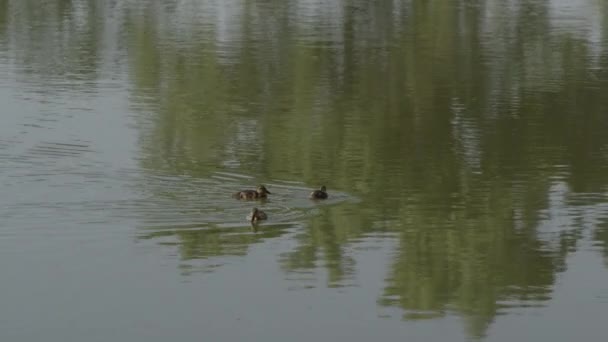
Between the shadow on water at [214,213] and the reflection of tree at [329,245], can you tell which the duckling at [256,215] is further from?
the reflection of tree at [329,245]

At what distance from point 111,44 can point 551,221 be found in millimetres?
22199

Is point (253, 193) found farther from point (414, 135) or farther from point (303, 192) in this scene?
point (414, 135)

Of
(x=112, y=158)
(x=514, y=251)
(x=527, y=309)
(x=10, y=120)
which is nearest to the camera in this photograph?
(x=527, y=309)

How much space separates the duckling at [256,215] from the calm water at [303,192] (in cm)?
11

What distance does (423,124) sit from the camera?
26516 mm

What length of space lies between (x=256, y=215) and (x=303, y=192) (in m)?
2.18

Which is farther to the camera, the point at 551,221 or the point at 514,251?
the point at 551,221

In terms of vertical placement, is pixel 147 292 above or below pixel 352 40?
above

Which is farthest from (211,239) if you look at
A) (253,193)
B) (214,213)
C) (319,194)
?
(319,194)

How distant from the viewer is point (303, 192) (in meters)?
19.8

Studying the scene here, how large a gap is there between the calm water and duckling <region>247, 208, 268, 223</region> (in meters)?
0.11

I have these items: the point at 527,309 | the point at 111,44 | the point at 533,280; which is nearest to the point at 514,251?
the point at 533,280

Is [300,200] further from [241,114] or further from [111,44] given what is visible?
[111,44]

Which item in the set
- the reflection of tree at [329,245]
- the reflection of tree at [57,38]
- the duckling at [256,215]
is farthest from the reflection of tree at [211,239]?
the reflection of tree at [57,38]
